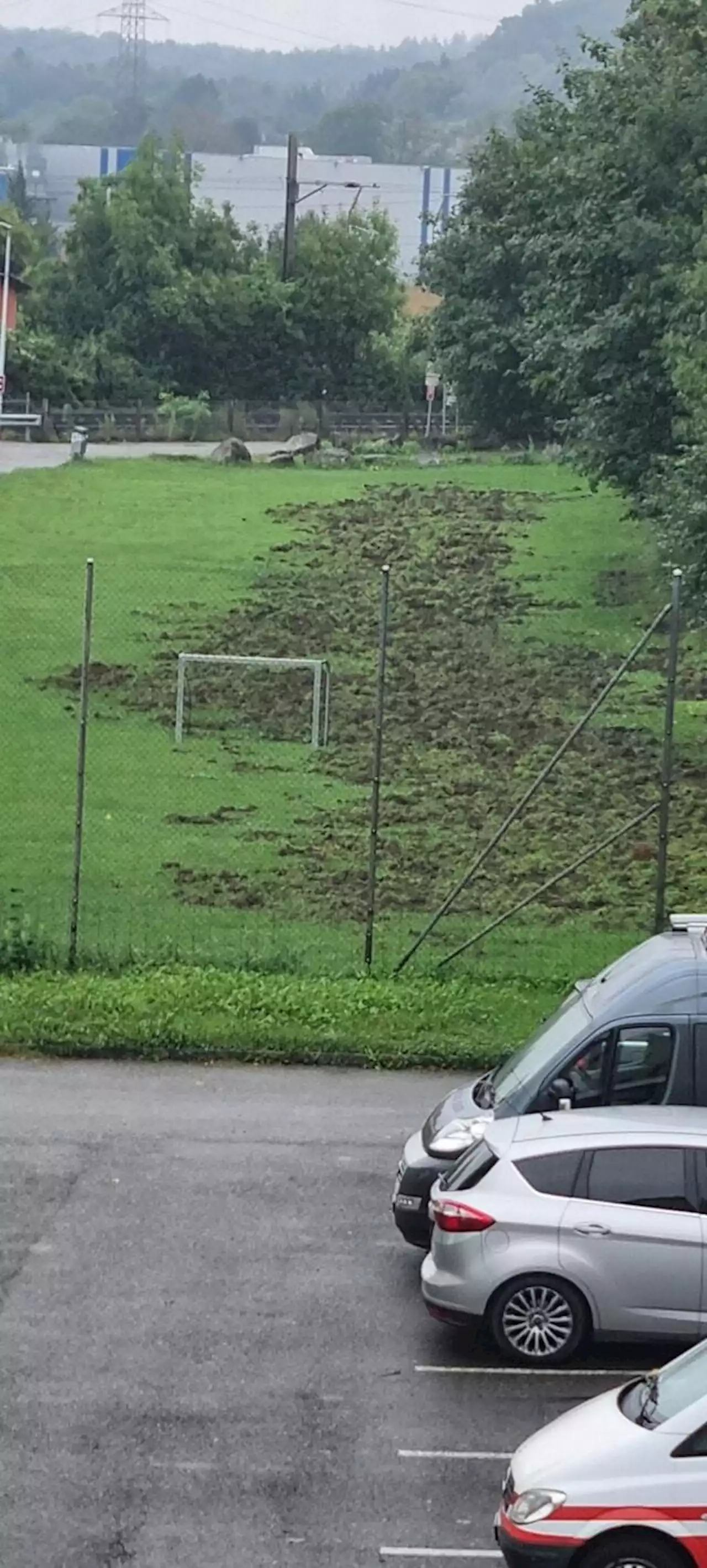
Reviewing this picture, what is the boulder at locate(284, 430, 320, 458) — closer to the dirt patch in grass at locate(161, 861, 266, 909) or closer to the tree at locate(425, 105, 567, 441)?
the tree at locate(425, 105, 567, 441)

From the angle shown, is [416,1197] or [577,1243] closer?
[577,1243]

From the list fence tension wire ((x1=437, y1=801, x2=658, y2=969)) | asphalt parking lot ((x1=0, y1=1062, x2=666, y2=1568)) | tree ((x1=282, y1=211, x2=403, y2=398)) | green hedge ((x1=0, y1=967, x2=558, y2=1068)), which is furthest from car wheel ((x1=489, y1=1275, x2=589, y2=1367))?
tree ((x1=282, y1=211, x2=403, y2=398))

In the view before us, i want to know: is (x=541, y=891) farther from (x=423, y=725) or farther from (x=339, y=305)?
(x=339, y=305)

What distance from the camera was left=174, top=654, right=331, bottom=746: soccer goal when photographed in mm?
26562

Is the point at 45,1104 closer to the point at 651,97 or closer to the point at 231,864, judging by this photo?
the point at 231,864

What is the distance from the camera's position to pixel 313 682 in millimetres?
29828

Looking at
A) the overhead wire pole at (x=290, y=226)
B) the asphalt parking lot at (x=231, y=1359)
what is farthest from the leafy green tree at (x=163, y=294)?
the asphalt parking lot at (x=231, y=1359)

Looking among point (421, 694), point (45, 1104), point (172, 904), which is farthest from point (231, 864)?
point (421, 694)

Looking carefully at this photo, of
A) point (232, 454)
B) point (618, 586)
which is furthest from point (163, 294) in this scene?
point (618, 586)

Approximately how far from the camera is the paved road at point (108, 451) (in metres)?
54.5

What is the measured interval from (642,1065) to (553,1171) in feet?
5.17

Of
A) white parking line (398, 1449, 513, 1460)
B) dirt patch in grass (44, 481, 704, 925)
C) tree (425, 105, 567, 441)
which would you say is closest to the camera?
white parking line (398, 1449, 513, 1460)

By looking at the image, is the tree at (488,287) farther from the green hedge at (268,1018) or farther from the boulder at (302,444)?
the green hedge at (268,1018)

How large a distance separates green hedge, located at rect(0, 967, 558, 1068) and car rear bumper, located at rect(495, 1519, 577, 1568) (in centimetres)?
835
